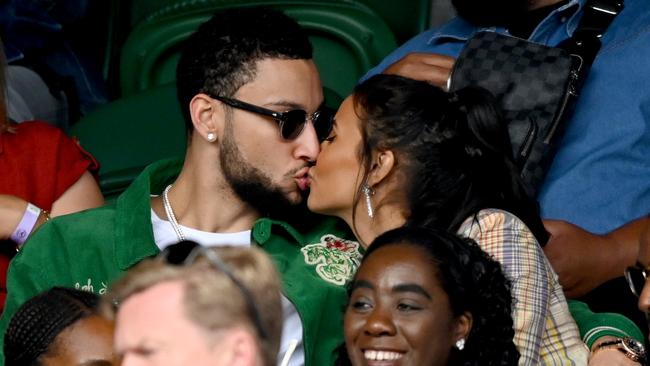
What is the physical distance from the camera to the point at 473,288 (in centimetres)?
303

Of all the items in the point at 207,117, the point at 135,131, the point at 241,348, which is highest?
the point at 241,348

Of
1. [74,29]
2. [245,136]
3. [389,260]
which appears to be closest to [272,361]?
[389,260]

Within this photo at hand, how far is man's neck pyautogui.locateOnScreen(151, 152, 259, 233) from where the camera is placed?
12.3 ft

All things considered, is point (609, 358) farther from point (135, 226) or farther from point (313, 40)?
point (313, 40)

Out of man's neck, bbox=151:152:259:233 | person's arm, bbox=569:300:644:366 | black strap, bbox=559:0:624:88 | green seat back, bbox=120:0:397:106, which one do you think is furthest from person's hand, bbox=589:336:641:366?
green seat back, bbox=120:0:397:106

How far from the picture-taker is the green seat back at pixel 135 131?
4566 millimetres

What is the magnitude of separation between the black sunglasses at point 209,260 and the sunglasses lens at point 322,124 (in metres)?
1.15

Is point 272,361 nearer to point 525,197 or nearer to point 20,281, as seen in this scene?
point 525,197

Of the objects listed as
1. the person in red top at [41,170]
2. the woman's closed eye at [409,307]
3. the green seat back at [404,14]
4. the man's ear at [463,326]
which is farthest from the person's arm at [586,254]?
the green seat back at [404,14]

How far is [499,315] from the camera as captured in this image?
3.05m

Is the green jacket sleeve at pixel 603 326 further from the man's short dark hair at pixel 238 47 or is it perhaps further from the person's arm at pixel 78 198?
the person's arm at pixel 78 198

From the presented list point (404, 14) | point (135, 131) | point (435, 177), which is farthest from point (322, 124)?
point (404, 14)

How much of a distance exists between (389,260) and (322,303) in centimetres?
61

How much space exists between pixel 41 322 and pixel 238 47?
112cm
